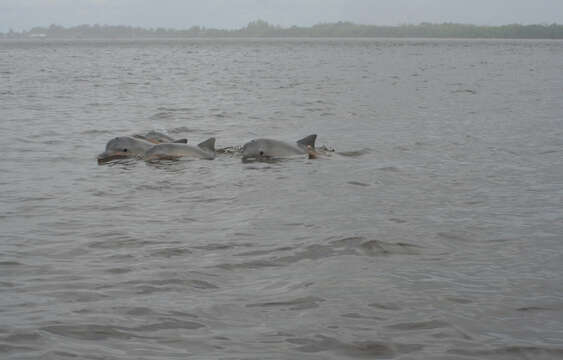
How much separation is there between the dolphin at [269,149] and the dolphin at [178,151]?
60 centimetres

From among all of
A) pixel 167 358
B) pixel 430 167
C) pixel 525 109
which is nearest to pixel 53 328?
pixel 167 358

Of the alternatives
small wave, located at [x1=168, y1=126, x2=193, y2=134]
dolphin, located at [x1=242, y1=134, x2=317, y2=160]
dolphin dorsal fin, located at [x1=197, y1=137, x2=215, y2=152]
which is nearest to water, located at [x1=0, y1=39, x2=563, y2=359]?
dolphin dorsal fin, located at [x1=197, y1=137, x2=215, y2=152]

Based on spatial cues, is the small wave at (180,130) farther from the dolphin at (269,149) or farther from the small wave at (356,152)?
the small wave at (356,152)

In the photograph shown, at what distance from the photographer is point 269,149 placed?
1209cm

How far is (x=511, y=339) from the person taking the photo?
490cm

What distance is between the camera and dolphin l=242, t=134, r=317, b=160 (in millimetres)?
12062

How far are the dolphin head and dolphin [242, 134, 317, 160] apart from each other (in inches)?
67.4

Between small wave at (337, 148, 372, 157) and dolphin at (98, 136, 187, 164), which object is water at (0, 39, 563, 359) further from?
dolphin at (98, 136, 187, 164)

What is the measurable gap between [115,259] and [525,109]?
16.0 meters

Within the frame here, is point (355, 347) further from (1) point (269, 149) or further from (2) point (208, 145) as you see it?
(2) point (208, 145)

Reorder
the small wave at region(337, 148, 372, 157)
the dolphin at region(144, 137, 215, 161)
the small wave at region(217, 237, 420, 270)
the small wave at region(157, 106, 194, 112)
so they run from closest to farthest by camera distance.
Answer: the small wave at region(217, 237, 420, 270), the dolphin at region(144, 137, 215, 161), the small wave at region(337, 148, 372, 157), the small wave at region(157, 106, 194, 112)

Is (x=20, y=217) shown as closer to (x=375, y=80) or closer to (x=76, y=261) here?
(x=76, y=261)

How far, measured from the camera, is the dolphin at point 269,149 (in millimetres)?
12062

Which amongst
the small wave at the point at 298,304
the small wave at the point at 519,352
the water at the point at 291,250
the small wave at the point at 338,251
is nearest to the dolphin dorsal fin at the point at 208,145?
the water at the point at 291,250
